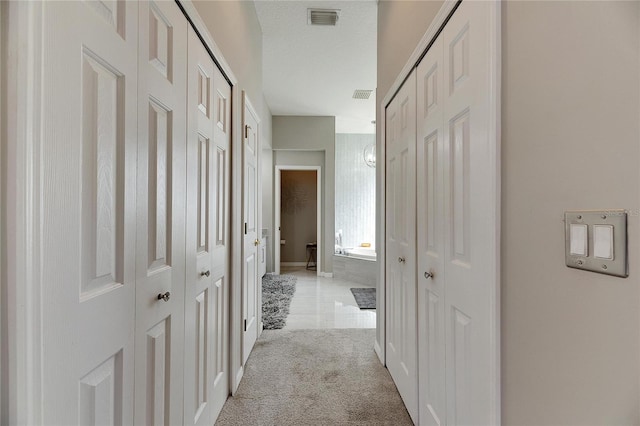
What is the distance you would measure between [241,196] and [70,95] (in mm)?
1472

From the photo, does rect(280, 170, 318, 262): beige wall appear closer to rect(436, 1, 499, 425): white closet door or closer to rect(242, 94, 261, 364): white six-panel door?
rect(242, 94, 261, 364): white six-panel door

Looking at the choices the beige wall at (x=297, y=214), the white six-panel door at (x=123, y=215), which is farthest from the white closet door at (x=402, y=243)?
the beige wall at (x=297, y=214)

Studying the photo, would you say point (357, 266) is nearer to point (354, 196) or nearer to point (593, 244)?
point (354, 196)

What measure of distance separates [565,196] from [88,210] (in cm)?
110

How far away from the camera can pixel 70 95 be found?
2.10 ft

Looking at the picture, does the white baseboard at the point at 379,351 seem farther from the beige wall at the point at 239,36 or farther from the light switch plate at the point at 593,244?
the beige wall at the point at 239,36

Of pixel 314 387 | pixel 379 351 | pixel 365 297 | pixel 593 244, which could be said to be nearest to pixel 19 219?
pixel 593 244

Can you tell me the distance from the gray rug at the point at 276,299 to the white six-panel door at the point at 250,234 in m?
0.44

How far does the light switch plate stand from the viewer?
0.54m

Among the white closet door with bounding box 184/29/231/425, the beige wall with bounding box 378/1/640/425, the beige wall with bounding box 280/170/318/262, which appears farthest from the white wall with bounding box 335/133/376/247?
the beige wall with bounding box 378/1/640/425

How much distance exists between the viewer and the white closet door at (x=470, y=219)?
35.6 inches

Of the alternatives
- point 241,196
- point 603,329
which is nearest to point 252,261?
point 241,196

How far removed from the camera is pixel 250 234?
2.53 meters

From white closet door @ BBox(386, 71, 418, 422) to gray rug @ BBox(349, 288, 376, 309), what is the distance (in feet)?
5.54
